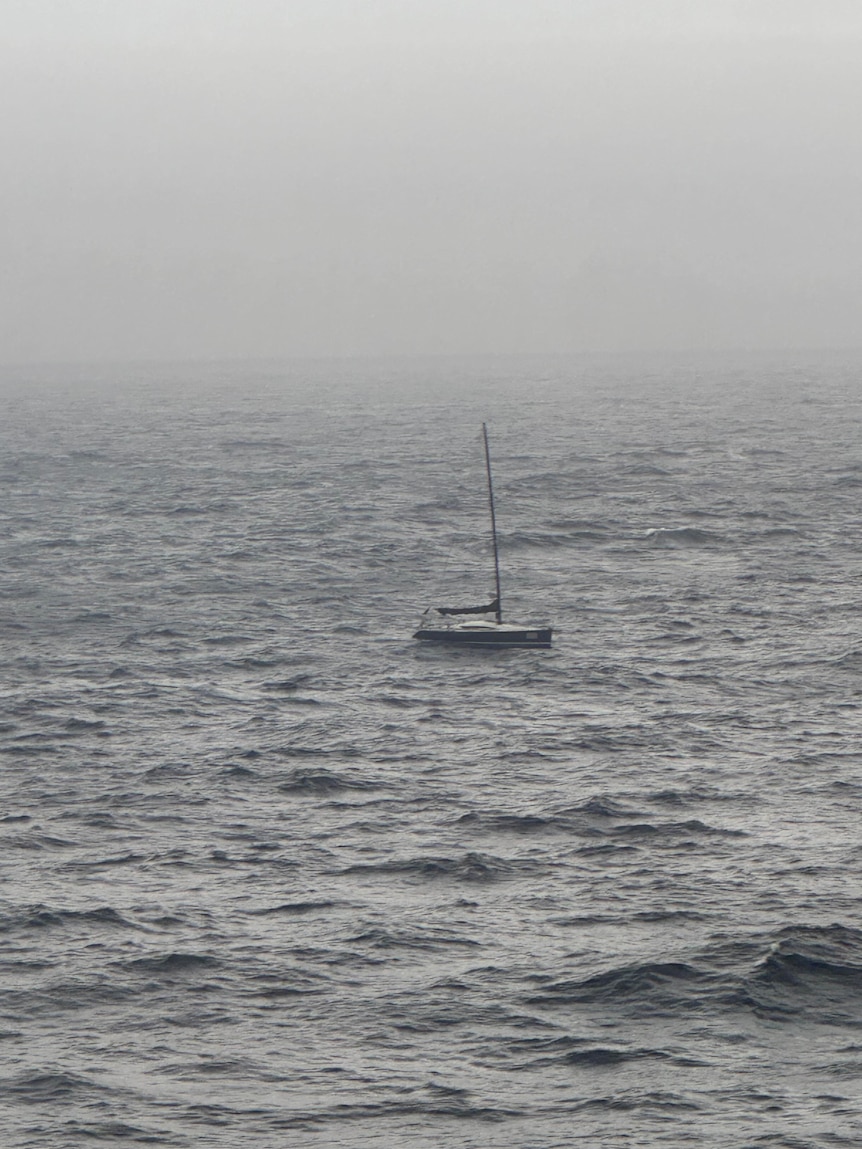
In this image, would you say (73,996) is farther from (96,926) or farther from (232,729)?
Answer: (232,729)

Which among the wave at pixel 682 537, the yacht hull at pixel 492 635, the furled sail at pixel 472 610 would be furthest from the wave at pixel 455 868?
the wave at pixel 682 537

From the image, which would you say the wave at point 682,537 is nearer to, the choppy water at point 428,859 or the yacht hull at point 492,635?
the choppy water at point 428,859

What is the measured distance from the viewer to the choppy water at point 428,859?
119 feet

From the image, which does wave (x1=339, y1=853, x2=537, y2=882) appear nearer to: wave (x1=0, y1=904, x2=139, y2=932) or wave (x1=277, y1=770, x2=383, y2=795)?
wave (x1=0, y1=904, x2=139, y2=932)

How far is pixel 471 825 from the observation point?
5506 centimetres

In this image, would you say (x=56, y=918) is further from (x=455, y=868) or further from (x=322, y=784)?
(x=322, y=784)

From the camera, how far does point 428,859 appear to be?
169 feet

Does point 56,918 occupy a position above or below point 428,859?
below

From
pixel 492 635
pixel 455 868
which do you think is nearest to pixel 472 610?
pixel 492 635

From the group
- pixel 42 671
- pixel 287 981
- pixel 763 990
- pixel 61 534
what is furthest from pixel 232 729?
pixel 61 534

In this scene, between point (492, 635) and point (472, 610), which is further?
point (472, 610)

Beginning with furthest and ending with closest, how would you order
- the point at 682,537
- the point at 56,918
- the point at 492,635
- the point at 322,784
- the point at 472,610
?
the point at 682,537
the point at 472,610
the point at 492,635
the point at 322,784
the point at 56,918

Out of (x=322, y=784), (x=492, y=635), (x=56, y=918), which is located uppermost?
(x=492, y=635)

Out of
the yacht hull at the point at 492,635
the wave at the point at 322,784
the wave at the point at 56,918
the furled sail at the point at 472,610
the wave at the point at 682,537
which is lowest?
the wave at the point at 56,918
